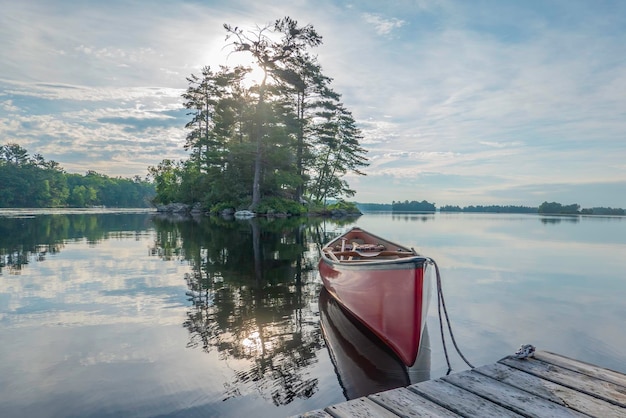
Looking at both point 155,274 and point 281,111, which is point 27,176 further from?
point 155,274

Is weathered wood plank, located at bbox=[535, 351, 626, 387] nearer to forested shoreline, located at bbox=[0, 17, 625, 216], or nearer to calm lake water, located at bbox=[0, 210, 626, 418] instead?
calm lake water, located at bbox=[0, 210, 626, 418]

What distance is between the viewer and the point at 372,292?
16.3ft

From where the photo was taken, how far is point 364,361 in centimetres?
450

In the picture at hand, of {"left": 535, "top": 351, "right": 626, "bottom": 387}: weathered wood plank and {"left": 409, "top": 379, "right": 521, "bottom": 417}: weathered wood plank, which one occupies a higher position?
{"left": 535, "top": 351, "right": 626, "bottom": 387}: weathered wood plank

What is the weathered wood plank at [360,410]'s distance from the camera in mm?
2447

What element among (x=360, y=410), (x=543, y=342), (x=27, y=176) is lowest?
(x=543, y=342)

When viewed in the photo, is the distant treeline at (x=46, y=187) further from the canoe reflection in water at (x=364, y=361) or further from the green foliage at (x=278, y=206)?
the canoe reflection in water at (x=364, y=361)

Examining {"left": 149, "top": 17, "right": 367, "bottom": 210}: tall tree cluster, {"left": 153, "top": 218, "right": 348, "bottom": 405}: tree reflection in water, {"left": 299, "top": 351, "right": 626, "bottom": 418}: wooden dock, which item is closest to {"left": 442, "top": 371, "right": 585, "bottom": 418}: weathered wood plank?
{"left": 299, "top": 351, "right": 626, "bottom": 418}: wooden dock

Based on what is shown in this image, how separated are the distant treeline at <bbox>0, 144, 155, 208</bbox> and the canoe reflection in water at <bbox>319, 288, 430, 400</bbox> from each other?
61.5 m

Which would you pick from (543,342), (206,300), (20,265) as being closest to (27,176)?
(20,265)

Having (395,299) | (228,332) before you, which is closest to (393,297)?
(395,299)

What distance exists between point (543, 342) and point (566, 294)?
3.87 meters

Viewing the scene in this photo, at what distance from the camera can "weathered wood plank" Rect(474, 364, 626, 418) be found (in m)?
2.58

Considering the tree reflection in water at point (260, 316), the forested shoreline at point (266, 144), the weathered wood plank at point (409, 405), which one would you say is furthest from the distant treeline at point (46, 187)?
the weathered wood plank at point (409, 405)
